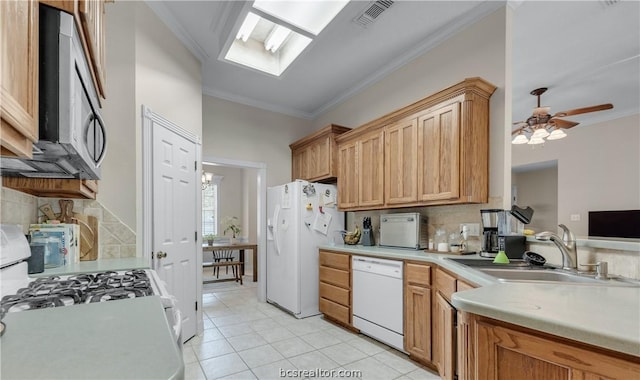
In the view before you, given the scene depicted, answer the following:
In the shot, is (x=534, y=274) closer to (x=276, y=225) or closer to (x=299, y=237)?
(x=299, y=237)

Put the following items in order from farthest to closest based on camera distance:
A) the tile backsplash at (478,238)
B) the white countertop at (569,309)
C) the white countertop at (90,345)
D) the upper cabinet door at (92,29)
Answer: the tile backsplash at (478,238), the upper cabinet door at (92,29), the white countertop at (569,309), the white countertop at (90,345)

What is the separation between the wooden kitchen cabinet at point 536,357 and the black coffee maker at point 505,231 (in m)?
1.23

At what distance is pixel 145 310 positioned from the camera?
0.94m

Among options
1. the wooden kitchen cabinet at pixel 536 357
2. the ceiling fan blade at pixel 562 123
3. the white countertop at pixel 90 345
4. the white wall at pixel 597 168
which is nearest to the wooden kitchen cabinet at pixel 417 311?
the wooden kitchen cabinet at pixel 536 357

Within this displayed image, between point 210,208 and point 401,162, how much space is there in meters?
6.21

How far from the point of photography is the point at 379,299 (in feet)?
9.12

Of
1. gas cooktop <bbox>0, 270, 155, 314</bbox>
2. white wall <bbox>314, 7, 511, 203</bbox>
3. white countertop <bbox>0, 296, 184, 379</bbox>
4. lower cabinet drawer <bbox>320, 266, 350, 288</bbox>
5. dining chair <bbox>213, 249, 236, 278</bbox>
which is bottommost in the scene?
dining chair <bbox>213, 249, 236, 278</bbox>

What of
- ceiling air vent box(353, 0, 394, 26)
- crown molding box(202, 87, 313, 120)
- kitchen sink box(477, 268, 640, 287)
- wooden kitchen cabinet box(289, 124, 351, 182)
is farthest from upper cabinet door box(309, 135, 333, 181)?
kitchen sink box(477, 268, 640, 287)

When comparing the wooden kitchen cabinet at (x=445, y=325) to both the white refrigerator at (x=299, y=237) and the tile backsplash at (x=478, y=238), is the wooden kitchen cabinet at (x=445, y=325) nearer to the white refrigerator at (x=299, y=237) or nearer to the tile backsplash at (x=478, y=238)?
the tile backsplash at (x=478, y=238)

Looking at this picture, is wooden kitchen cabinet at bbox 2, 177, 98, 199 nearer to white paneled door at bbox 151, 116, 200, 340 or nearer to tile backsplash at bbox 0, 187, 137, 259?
tile backsplash at bbox 0, 187, 137, 259

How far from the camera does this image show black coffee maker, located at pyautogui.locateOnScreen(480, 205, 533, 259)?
206 centimetres

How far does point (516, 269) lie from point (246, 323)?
2.78 m

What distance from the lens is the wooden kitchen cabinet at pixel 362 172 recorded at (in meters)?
3.23

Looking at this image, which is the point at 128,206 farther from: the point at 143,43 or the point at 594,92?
the point at 594,92
